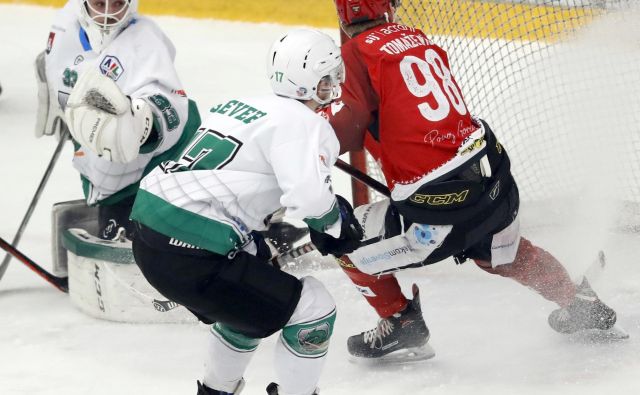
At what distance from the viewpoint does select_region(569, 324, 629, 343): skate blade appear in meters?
3.37

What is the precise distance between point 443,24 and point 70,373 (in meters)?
1.68

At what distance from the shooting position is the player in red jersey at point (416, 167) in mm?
3082

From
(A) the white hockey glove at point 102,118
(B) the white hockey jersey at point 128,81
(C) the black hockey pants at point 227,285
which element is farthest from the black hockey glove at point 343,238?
(B) the white hockey jersey at point 128,81

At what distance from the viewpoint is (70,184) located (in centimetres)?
528

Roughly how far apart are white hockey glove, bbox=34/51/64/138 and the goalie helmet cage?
994mm

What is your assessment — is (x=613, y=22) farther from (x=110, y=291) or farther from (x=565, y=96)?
(x=110, y=291)

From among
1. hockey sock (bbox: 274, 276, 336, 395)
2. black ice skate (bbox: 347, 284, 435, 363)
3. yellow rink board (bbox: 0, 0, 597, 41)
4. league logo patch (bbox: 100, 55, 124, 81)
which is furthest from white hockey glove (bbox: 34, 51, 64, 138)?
hockey sock (bbox: 274, 276, 336, 395)

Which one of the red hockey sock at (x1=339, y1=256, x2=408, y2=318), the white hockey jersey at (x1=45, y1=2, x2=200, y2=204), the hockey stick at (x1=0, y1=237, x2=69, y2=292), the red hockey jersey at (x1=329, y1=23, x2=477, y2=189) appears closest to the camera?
the red hockey jersey at (x1=329, y1=23, x2=477, y2=189)

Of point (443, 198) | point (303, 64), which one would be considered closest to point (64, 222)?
point (443, 198)

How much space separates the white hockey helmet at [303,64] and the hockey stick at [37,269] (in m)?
1.49

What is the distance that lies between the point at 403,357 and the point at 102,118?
3.34ft

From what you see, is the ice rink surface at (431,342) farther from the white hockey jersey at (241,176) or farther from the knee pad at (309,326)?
the white hockey jersey at (241,176)

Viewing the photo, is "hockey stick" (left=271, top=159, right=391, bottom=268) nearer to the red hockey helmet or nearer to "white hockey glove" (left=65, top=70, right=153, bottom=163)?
the red hockey helmet

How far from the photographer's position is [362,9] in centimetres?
320
